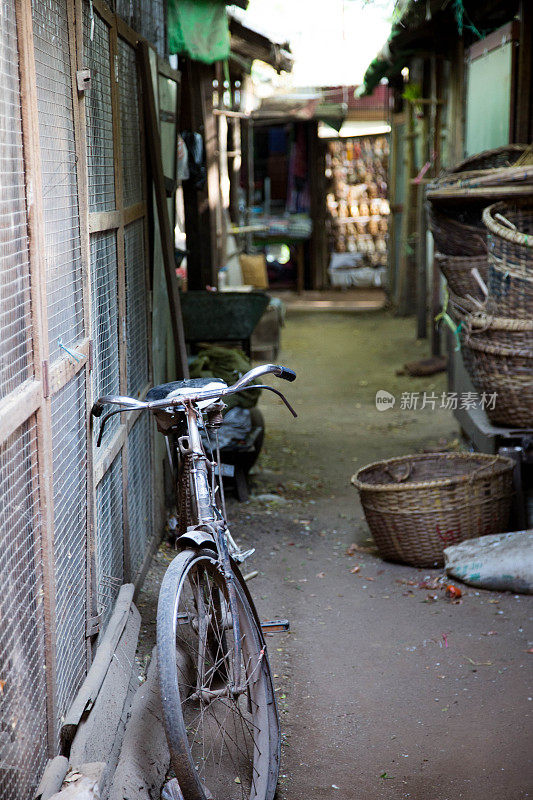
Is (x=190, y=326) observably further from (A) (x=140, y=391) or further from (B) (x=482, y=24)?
(B) (x=482, y=24)

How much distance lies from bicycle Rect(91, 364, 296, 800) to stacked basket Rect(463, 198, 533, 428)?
A: 7.26 feet

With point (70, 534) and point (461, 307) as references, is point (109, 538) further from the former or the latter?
point (461, 307)

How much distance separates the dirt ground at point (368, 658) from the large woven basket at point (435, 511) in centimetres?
16

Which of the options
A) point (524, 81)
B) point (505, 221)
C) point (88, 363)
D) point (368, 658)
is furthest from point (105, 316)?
point (524, 81)

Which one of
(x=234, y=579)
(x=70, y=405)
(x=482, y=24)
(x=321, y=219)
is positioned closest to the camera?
(x=70, y=405)

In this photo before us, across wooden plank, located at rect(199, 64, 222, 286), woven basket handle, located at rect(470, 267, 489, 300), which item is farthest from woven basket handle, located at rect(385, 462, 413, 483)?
wooden plank, located at rect(199, 64, 222, 286)

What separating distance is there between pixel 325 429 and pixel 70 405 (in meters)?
5.63

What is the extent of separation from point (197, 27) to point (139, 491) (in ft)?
12.9

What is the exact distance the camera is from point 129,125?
4.29m

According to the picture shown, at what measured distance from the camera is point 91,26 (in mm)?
3104

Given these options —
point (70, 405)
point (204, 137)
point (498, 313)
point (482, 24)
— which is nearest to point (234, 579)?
point (70, 405)

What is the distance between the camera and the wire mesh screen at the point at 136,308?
4129 millimetres

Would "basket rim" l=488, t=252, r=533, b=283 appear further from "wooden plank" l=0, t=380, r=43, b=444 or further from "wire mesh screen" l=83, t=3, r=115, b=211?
"wooden plank" l=0, t=380, r=43, b=444

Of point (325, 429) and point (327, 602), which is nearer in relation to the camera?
point (327, 602)
